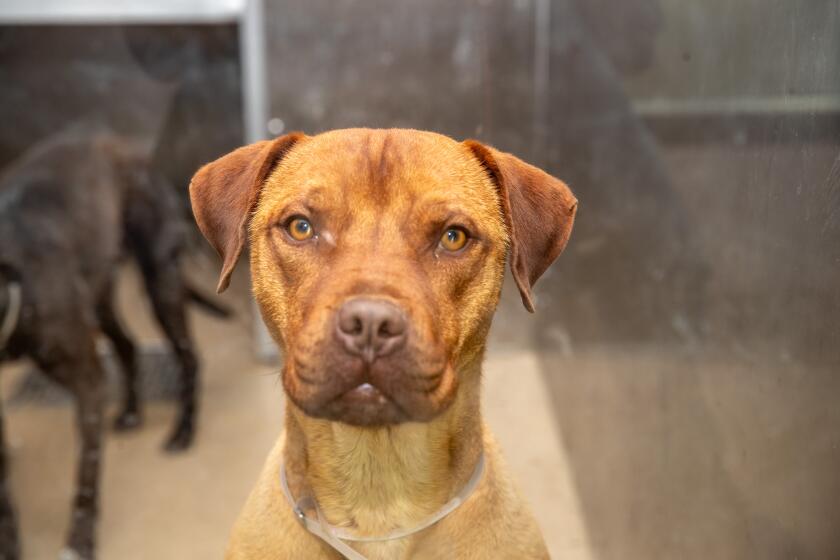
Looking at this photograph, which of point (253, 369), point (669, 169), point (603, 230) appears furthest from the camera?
point (253, 369)

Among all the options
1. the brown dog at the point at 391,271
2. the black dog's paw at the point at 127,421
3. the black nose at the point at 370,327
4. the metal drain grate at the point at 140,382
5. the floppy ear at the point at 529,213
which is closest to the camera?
the black nose at the point at 370,327

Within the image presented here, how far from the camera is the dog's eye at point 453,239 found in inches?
71.5

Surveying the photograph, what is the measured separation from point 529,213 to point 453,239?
0.19m

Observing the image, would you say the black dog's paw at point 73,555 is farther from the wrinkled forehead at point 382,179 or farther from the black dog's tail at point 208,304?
the wrinkled forehead at point 382,179

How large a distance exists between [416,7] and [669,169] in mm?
1319

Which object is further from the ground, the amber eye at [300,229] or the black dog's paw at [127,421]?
the amber eye at [300,229]

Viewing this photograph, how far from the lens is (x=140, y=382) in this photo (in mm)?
3941

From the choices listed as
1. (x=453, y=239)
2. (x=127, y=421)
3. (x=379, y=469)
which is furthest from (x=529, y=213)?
(x=127, y=421)

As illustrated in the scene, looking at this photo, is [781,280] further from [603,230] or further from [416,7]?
[416,7]

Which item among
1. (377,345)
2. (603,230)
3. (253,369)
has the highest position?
(377,345)

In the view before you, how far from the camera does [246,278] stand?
3457 millimetres

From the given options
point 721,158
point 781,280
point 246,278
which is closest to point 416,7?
point 246,278

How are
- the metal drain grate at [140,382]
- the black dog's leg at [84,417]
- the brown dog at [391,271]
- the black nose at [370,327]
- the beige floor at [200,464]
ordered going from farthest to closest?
the metal drain grate at [140,382]
the black dog's leg at [84,417]
the beige floor at [200,464]
the brown dog at [391,271]
the black nose at [370,327]

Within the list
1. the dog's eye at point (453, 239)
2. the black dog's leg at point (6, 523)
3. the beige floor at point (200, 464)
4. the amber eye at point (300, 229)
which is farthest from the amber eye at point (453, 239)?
the black dog's leg at point (6, 523)
